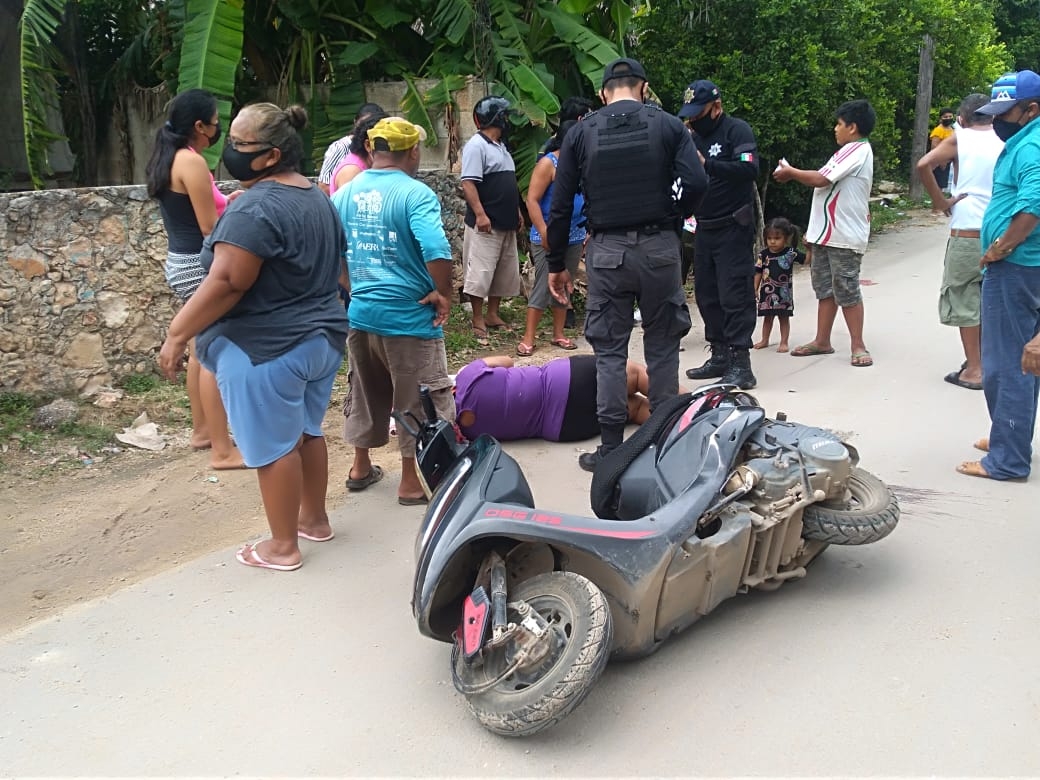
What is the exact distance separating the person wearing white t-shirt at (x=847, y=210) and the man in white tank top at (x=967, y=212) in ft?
2.24

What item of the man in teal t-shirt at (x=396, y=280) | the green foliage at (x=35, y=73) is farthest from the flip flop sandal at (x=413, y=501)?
the green foliage at (x=35, y=73)

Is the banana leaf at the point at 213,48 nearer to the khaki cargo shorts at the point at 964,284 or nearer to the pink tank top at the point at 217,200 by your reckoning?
the pink tank top at the point at 217,200

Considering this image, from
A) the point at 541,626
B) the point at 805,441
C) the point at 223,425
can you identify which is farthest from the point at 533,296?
the point at 541,626

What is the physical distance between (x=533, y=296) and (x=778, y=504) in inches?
173

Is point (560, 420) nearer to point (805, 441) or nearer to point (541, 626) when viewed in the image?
point (805, 441)

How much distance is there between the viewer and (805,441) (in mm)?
3346

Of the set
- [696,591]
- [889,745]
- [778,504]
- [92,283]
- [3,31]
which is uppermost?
[3,31]

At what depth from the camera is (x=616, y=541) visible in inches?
110

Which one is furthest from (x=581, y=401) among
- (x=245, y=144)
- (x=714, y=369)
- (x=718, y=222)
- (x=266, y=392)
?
(x=245, y=144)

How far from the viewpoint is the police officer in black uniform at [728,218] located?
6062 millimetres

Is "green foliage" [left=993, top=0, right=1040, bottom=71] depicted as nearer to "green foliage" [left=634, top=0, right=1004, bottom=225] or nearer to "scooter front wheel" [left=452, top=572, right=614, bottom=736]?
"green foliage" [left=634, top=0, right=1004, bottom=225]

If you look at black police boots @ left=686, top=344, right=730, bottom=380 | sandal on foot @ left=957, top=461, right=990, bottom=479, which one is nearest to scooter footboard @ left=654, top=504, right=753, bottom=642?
sandal on foot @ left=957, top=461, right=990, bottom=479

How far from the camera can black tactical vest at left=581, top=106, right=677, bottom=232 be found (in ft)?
15.0

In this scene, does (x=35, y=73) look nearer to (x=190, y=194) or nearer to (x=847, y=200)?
(x=190, y=194)
